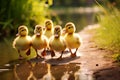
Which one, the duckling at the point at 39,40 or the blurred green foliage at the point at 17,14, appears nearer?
the duckling at the point at 39,40

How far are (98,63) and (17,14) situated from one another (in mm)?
6725

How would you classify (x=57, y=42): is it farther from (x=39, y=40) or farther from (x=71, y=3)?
(x=71, y=3)

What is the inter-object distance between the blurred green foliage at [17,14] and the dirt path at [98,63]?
4149 millimetres

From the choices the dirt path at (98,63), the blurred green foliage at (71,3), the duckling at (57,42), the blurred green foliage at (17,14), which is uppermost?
the duckling at (57,42)

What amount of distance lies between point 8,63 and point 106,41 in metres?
2.16

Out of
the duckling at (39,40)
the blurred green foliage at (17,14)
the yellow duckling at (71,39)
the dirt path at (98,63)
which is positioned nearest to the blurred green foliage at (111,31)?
the dirt path at (98,63)

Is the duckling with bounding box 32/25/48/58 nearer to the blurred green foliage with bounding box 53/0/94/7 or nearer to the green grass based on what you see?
the green grass

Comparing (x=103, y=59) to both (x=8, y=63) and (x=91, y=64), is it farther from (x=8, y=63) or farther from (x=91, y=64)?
(x=8, y=63)

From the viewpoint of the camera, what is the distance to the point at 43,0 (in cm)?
1501

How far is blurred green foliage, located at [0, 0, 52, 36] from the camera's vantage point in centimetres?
1357

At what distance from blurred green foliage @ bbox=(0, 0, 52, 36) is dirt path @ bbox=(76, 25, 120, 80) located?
4.15 m

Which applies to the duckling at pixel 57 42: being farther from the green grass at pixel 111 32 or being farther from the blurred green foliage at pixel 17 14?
the blurred green foliage at pixel 17 14

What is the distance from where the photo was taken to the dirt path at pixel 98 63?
6648 mm

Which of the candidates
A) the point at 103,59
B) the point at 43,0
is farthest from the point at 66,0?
the point at 103,59
